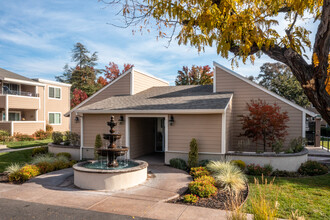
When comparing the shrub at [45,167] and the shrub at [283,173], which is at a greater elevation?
the shrub at [45,167]

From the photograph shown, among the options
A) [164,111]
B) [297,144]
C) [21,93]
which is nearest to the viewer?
[164,111]

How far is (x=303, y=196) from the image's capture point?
747 centimetres

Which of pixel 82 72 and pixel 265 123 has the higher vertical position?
pixel 82 72

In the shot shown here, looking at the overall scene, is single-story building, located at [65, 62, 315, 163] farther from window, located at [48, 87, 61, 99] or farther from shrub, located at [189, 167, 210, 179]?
window, located at [48, 87, 61, 99]

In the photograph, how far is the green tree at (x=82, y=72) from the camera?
41.0 m

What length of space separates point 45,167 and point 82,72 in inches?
1337

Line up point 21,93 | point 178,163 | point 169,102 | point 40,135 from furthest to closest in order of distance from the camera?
point 21,93 < point 40,135 < point 169,102 < point 178,163

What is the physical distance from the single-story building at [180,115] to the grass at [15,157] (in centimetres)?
362

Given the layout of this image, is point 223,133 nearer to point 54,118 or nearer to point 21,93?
point 21,93

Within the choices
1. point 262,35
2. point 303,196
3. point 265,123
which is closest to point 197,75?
point 265,123

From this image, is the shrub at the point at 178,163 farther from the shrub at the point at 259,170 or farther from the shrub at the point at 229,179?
the shrub at the point at 259,170

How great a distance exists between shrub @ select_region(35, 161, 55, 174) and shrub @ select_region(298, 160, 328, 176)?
11.1 m

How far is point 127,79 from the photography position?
16359 mm

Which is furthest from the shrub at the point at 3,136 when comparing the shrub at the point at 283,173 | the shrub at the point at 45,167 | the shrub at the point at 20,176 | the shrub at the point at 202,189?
the shrub at the point at 283,173
